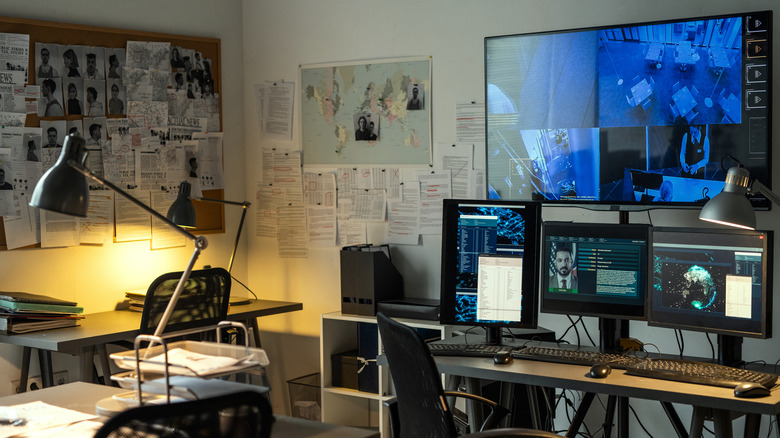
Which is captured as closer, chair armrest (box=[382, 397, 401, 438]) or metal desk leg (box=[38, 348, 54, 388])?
chair armrest (box=[382, 397, 401, 438])

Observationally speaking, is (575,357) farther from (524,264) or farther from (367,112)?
(367,112)

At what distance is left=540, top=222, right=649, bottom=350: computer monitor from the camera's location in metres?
3.06

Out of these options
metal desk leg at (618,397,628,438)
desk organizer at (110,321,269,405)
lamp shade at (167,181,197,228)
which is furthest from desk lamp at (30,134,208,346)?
lamp shade at (167,181,197,228)

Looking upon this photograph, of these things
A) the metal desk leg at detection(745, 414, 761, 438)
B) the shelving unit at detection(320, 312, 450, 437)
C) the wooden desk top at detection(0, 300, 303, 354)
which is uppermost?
the wooden desk top at detection(0, 300, 303, 354)

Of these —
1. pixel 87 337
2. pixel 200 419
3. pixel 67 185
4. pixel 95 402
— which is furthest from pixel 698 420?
pixel 87 337

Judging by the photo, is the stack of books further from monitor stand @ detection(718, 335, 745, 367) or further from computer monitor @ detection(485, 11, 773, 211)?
monitor stand @ detection(718, 335, 745, 367)

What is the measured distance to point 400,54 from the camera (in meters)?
4.49

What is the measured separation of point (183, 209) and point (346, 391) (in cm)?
125

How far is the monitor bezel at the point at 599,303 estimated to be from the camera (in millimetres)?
3049

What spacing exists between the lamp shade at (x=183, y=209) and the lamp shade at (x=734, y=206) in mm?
2459

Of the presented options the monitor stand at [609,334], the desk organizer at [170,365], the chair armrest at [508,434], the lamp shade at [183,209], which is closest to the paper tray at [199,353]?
the desk organizer at [170,365]

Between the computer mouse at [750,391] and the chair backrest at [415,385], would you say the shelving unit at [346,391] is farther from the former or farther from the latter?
the computer mouse at [750,391]

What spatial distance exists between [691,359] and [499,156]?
1.38 meters

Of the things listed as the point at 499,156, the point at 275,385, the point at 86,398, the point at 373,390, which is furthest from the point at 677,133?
the point at 275,385
